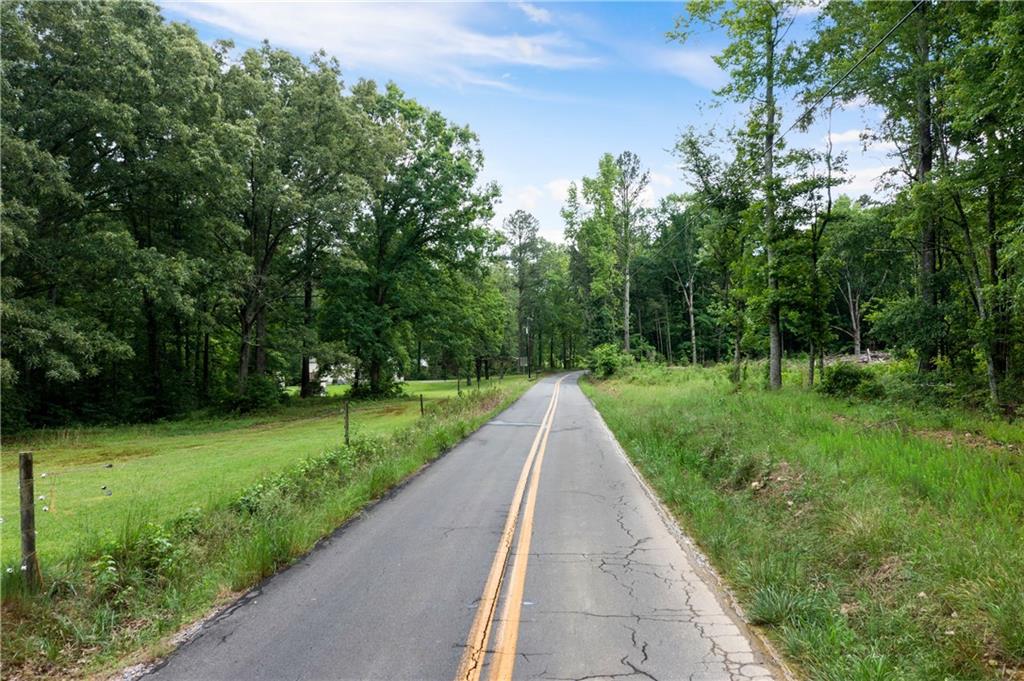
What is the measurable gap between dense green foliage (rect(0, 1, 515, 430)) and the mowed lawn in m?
2.75

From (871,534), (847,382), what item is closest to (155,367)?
(847,382)

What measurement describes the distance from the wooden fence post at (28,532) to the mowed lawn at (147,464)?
1.46 feet

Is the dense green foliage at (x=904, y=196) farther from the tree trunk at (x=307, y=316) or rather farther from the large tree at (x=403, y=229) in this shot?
the tree trunk at (x=307, y=316)

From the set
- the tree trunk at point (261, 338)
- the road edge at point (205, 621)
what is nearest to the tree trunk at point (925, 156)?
the road edge at point (205, 621)

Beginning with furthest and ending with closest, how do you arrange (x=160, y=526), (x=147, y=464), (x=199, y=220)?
(x=199, y=220) < (x=147, y=464) < (x=160, y=526)

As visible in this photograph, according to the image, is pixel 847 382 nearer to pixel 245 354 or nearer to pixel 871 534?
pixel 871 534

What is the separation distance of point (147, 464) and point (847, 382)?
18.8m

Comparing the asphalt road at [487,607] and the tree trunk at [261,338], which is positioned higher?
the tree trunk at [261,338]

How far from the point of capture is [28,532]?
4594 mm

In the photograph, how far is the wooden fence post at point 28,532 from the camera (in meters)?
4.50

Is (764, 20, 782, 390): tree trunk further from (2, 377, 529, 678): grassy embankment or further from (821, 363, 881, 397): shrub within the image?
(2, 377, 529, 678): grassy embankment

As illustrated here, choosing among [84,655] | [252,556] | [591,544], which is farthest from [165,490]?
[591,544]

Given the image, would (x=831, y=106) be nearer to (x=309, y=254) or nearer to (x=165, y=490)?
(x=165, y=490)

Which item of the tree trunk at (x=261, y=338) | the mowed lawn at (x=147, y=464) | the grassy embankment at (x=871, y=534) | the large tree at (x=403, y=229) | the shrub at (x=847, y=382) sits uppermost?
the large tree at (x=403, y=229)
